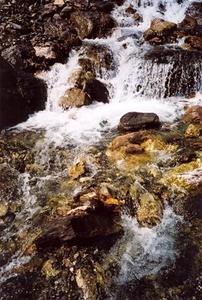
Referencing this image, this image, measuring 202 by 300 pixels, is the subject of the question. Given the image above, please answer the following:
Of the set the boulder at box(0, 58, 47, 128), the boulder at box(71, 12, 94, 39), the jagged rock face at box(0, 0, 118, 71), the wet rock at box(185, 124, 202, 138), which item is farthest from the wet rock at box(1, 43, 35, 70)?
the wet rock at box(185, 124, 202, 138)

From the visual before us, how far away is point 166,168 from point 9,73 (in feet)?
15.1

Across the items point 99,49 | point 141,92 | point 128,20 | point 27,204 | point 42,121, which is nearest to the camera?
point 27,204

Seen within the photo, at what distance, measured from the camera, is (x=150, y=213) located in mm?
5453

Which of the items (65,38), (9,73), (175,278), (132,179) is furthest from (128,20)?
(175,278)

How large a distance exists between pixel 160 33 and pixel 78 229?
8.09m

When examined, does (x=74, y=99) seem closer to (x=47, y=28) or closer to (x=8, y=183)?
(x=8, y=183)

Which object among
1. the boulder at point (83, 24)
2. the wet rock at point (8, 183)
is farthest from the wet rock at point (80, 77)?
the wet rock at point (8, 183)

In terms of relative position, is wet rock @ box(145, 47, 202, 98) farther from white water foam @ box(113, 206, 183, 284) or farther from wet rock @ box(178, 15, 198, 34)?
white water foam @ box(113, 206, 183, 284)

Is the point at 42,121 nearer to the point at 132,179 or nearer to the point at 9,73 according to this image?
the point at 9,73

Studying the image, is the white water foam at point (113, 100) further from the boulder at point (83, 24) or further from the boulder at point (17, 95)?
the boulder at point (83, 24)

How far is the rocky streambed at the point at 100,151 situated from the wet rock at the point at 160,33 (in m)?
0.03

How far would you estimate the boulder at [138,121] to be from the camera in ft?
25.9

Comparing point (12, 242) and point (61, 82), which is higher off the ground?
point (61, 82)

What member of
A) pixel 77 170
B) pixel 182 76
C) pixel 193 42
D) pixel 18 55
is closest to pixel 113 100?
pixel 182 76
